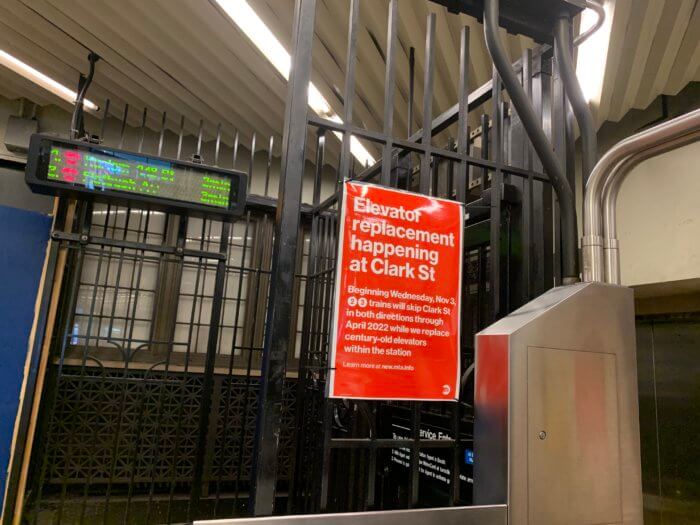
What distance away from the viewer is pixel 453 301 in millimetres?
1473

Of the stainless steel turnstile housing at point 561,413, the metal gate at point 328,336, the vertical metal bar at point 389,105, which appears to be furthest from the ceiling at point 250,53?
the stainless steel turnstile housing at point 561,413

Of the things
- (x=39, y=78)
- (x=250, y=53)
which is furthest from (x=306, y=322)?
(x=39, y=78)

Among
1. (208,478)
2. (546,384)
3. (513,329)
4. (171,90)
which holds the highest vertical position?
(171,90)

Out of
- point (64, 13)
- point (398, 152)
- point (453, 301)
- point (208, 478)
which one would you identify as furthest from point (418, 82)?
point (208, 478)

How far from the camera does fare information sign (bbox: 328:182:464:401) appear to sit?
1.31 metres

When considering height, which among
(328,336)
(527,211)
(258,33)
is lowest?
(328,336)

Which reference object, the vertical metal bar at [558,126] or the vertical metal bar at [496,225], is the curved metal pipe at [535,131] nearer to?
the vertical metal bar at [496,225]

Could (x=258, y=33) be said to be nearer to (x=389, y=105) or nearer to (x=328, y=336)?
(x=389, y=105)

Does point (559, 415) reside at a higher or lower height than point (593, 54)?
lower

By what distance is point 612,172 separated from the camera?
3.46ft

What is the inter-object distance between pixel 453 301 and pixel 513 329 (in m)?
0.50

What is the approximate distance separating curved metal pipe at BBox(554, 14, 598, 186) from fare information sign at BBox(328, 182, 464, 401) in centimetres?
44

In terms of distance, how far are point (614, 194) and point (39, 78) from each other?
16.4ft

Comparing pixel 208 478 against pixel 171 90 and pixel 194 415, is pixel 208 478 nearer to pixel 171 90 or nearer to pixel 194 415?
pixel 194 415
